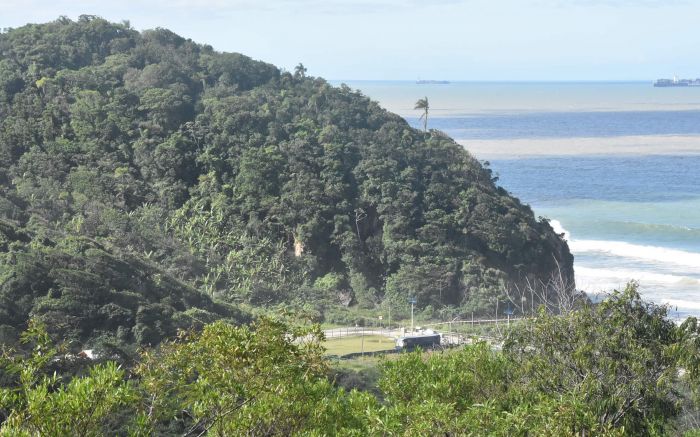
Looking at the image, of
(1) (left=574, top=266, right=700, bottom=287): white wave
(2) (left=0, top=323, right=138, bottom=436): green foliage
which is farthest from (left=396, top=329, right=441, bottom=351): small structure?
(2) (left=0, top=323, right=138, bottom=436): green foliage

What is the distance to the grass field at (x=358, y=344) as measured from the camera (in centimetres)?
3706

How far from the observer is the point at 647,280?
168ft

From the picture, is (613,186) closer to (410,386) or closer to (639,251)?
(639,251)

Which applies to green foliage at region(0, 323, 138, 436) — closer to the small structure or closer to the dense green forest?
the dense green forest

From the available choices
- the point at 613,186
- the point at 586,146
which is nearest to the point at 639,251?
the point at 613,186

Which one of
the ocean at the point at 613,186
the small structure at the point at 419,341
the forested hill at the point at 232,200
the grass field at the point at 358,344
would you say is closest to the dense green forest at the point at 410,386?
the ocean at the point at 613,186

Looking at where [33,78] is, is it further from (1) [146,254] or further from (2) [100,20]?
(1) [146,254]

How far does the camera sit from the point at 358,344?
1515 inches

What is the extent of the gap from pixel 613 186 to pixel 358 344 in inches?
2040

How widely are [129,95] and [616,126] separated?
105 metres

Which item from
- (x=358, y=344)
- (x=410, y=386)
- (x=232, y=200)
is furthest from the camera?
(x=232, y=200)

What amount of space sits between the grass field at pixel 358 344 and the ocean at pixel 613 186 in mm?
11630

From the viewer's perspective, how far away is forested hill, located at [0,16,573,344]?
147 ft

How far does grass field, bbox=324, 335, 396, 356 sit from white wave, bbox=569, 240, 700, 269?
23710 mm
